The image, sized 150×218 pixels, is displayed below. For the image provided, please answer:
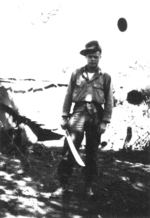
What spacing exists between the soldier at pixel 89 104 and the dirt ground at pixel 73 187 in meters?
0.43

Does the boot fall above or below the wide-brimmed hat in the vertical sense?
below

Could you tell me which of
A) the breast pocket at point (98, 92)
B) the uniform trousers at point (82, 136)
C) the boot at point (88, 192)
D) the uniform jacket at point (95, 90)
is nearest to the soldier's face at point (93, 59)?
the uniform jacket at point (95, 90)

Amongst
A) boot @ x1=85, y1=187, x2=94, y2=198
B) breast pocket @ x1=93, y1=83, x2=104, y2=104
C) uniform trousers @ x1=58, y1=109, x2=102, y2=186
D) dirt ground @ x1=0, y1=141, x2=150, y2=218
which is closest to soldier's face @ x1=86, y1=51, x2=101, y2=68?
breast pocket @ x1=93, y1=83, x2=104, y2=104

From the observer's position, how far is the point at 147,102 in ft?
27.7

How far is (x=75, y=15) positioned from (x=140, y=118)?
6529 mm

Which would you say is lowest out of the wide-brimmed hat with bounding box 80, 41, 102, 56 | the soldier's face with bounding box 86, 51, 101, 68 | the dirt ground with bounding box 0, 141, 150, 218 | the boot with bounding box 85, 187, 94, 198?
the dirt ground with bounding box 0, 141, 150, 218

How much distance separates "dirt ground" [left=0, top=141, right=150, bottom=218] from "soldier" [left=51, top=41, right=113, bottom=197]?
17.1 inches

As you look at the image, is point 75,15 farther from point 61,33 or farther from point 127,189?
point 127,189

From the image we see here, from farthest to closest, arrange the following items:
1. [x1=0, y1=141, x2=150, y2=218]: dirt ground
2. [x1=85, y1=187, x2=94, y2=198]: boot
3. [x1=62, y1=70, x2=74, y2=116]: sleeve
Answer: [x1=85, y1=187, x2=94, y2=198]: boot, [x1=62, y1=70, x2=74, y2=116]: sleeve, [x1=0, y1=141, x2=150, y2=218]: dirt ground

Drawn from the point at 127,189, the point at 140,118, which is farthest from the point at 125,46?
the point at 127,189

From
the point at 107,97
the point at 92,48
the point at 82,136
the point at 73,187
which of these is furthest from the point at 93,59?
the point at 73,187

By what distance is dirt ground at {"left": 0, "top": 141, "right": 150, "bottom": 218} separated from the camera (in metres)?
4.02

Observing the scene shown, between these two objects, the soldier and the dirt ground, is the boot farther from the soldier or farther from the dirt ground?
the soldier

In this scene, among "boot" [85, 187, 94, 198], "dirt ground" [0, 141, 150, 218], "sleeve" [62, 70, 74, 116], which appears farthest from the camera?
"boot" [85, 187, 94, 198]
